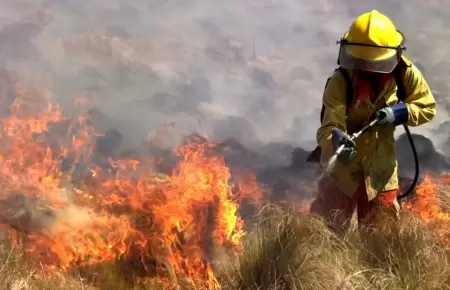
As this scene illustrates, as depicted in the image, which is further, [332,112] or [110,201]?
[110,201]

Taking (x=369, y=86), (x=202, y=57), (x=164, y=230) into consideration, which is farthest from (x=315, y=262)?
(x=202, y=57)

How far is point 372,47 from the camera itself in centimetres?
331

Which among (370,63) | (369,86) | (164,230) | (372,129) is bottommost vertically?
(164,230)

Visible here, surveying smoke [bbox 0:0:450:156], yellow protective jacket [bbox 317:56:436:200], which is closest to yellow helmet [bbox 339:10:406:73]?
yellow protective jacket [bbox 317:56:436:200]

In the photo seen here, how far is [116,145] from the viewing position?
4.98 m

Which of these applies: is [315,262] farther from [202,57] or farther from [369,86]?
[202,57]

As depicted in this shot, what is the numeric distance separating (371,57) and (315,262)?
3.90 feet

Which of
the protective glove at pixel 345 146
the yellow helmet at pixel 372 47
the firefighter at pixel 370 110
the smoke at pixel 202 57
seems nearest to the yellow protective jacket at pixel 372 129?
the firefighter at pixel 370 110

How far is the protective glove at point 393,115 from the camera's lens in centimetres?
321

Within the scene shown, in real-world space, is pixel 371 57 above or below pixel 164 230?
above

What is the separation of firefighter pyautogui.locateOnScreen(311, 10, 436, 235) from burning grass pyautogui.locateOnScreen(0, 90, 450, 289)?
238 millimetres

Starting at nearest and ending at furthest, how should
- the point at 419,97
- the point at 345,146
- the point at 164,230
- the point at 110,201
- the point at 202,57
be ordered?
1. the point at 345,146
2. the point at 419,97
3. the point at 164,230
4. the point at 110,201
5. the point at 202,57

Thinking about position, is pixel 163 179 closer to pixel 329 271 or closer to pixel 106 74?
pixel 106 74

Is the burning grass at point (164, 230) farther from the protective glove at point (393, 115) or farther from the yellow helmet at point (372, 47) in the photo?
the yellow helmet at point (372, 47)
